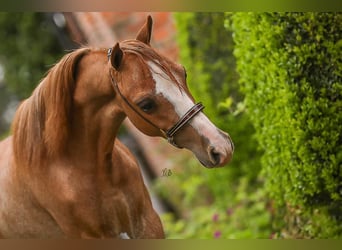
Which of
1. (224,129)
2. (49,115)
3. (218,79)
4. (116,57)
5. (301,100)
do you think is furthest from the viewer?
(218,79)

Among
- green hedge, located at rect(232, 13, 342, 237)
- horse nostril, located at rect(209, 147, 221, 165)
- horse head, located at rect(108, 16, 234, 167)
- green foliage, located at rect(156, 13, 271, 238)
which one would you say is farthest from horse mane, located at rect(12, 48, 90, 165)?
green foliage, located at rect(156, 13, 271, 238)

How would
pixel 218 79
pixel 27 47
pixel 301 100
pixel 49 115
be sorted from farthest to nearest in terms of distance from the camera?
pixel 27 47 < pixel 218 79 < pixel 301 100 < pixel 49 115

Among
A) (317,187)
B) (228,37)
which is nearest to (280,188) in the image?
Result: (317,187)

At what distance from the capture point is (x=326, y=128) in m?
3.54

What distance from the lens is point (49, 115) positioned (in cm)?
291

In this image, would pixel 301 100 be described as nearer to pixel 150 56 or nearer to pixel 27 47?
pixel 150 56

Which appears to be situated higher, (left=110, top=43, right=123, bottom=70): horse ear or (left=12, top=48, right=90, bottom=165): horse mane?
(left=110, top=43, right=123, bottom=70): horse ear

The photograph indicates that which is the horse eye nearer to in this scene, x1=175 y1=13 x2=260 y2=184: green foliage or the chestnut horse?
the chestnut horse

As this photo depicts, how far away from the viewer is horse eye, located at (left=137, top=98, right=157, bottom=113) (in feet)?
8.83

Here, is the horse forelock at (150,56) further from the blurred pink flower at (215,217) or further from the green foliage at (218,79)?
the blurred pink flower at (215,217)

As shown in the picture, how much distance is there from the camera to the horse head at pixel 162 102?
8.64 feet

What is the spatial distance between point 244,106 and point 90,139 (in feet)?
6.00

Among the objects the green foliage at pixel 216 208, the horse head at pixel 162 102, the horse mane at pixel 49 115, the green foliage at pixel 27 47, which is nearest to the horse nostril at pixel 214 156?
the horse head at pixel 162 102

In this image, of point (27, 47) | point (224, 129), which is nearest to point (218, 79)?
point (224, 129)
